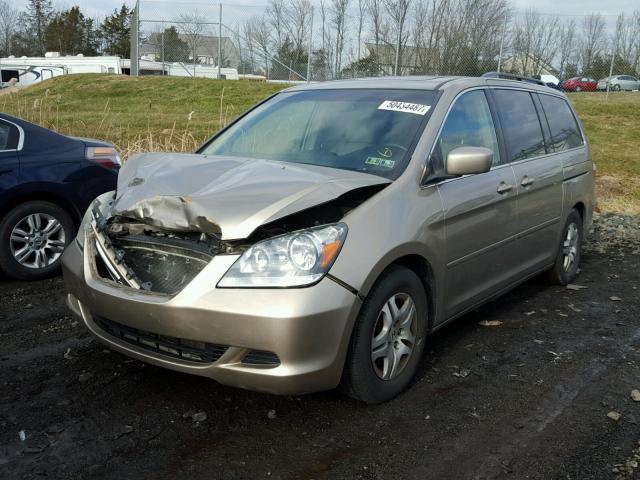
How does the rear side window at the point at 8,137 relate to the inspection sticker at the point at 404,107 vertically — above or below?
below

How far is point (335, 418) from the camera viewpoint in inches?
129

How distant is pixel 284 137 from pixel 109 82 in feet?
84.3

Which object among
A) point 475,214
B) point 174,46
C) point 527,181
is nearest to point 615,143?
point 527,181

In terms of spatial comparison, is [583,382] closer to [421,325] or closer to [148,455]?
[421,325]

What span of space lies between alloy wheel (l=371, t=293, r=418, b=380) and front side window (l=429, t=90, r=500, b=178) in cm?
81

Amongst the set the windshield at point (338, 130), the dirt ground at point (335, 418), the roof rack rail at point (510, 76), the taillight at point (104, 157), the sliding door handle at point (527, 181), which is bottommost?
the dirt ground at point (335, 418)

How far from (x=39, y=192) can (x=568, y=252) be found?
187 inches

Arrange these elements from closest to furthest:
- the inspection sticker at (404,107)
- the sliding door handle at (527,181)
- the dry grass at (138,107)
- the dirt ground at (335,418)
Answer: the dirt ground at (335,418) → the inspection sticker at (404,107) → the sliding door handle at (527,181) → the dry grass at (138,107)

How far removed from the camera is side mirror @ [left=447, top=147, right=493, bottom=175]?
145 inches

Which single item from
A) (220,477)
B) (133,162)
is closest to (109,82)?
(133,162)

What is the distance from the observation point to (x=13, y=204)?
217 inches

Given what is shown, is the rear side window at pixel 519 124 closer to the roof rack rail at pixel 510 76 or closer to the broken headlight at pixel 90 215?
the roof rack rail at pixel 510 76

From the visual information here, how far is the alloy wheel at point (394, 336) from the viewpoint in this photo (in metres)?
3.29

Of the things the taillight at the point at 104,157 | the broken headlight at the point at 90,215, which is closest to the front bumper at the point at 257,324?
the broken headlight at the point at 90,215
